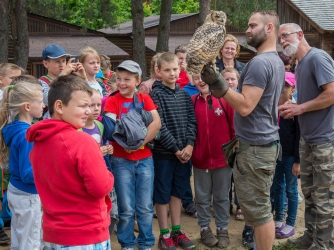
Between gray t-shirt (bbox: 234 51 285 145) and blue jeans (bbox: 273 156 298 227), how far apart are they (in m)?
1.29

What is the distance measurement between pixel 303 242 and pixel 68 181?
123 inches

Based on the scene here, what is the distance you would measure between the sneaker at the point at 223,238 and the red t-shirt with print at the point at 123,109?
3.91 feet

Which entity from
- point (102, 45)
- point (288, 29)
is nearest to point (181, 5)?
point (102, 45)

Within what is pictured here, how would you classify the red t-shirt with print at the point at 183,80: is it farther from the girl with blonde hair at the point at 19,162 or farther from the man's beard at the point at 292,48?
the girl with blonde hair at the point at 19,162

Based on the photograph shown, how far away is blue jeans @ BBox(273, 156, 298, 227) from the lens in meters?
5.29

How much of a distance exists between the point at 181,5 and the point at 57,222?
38.6 metres

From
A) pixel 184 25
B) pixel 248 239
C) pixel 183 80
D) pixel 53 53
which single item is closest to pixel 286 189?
pixel 248 239

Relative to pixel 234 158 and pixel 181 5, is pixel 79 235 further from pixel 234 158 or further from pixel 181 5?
pixel 181 5

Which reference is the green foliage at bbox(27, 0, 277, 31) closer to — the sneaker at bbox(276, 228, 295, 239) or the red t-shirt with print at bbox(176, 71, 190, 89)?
the red t-shirt with print at bbox(176, 71, 190, 89)

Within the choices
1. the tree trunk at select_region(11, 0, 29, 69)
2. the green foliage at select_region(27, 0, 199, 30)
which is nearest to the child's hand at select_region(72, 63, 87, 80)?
the tree trunk at select_region(11, 0, 29, 69)

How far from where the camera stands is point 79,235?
107 inches

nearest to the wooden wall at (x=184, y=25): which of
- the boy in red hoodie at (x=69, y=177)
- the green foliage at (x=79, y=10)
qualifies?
the green foliage at (x=79, y=10)

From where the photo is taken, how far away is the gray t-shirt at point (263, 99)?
3.85 metres

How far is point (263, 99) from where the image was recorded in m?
3.97
